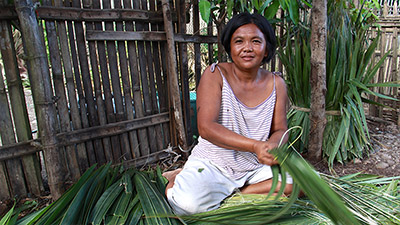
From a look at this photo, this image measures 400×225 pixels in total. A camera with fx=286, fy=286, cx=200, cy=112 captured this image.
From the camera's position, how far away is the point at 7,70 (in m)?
1.99

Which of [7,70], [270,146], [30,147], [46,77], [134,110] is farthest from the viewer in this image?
[134,110]

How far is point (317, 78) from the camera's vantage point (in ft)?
8.23

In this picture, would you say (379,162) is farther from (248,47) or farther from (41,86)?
(41,86)

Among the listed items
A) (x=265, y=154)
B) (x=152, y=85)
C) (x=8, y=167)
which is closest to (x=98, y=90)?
(x=152, y=85)

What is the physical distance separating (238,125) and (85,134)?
134cm

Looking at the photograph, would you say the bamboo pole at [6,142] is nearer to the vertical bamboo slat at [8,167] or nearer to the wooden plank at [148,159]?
the vertical bamboo slat at [8,167]

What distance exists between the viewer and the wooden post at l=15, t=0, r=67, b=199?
1607mm

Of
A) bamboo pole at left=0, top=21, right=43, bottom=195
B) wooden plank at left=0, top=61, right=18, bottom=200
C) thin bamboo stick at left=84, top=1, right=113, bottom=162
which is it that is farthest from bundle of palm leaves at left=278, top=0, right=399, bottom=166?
wooden plank at left=0, top=61, right=18, bottom=200

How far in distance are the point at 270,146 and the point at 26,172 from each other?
189 centimetres

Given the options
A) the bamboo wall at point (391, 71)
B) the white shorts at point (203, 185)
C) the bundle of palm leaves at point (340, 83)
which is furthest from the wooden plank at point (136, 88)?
the bamboo wall at point (391, 71)

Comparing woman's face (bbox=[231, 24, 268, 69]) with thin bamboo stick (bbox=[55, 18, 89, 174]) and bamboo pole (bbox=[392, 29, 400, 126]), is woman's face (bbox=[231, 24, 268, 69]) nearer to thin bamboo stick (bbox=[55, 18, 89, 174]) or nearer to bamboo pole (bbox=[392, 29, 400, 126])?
thin bamboo stick (bbox=[55, 18, 89, 174])

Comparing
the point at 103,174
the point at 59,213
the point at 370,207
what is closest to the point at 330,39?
the point at 370,207

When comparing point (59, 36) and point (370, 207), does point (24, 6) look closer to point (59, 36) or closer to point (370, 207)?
point (59, 36)

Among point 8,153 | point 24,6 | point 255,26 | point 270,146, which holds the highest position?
point 24,6
